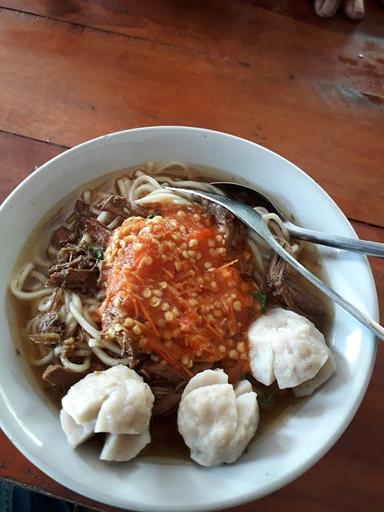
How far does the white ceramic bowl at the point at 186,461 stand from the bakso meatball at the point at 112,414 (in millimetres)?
57

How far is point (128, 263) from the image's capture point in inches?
67.4

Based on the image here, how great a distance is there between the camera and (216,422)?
1.46 metres

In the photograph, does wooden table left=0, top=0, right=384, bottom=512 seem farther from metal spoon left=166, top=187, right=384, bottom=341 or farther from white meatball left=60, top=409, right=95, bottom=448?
white meatball left=60, top=409, right=95, bottom=448

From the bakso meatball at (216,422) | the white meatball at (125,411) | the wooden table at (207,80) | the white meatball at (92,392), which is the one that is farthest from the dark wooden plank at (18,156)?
the bakso meatball at (216,422)

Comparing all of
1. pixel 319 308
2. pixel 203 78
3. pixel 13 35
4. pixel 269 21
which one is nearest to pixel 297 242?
pixel 319 308

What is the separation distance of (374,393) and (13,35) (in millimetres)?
2141

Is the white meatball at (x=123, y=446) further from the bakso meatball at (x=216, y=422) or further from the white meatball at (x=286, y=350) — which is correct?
the white meatball at (x=286, y=350)

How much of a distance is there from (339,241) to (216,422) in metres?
0.69

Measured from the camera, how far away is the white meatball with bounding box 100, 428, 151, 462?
142 centimetres

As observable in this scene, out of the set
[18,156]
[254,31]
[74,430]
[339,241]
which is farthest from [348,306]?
[254,31]

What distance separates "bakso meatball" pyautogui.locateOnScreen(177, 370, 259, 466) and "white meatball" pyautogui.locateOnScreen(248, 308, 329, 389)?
14 cm

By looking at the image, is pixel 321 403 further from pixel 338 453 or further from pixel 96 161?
pixel 96 161

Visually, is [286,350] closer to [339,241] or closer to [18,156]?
[339,241]

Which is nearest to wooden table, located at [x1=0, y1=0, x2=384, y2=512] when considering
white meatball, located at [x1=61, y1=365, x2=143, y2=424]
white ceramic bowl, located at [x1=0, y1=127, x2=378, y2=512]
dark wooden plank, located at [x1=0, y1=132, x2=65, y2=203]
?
dark wooden plank, located at [x1=0, y1=132, x2=65, y2=203]
